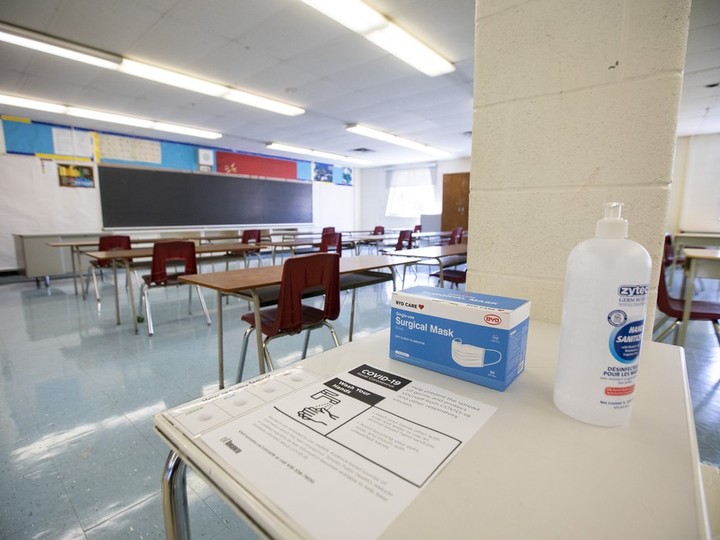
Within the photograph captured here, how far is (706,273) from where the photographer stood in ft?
8.22

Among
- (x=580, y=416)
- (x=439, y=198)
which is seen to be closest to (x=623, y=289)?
(x=580, y=416)

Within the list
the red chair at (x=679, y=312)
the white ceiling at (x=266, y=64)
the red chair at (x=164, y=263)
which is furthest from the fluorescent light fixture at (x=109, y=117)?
the red chair at (x=679, y=312)

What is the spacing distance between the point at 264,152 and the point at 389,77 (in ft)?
17.3

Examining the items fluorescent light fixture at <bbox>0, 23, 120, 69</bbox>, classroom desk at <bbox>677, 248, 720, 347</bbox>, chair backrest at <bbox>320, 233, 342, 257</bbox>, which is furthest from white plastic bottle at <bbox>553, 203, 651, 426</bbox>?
fluorescent light fixture at <bbox>0, 23, 120, 69</bbox>

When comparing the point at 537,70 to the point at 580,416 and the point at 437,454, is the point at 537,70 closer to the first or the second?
the point at 580,416

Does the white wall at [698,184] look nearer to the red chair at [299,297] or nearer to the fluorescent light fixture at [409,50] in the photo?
the fluorescent light fixture at [409,50]

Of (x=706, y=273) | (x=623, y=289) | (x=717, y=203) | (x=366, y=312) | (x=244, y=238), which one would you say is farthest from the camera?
(x=717, y=203)

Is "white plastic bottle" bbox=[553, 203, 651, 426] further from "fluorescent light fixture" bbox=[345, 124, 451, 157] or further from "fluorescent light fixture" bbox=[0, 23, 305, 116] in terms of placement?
"fluorescent light fixture" bbox=[345, 124, 451, 157]

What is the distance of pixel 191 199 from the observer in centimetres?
743

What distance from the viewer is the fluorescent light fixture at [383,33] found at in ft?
8.59

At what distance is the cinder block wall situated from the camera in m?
0.82

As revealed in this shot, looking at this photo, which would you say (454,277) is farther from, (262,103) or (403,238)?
(262,103)

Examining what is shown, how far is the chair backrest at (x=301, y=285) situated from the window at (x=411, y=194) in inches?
343

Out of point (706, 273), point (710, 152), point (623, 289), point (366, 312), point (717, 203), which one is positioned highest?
point (710, 152)
